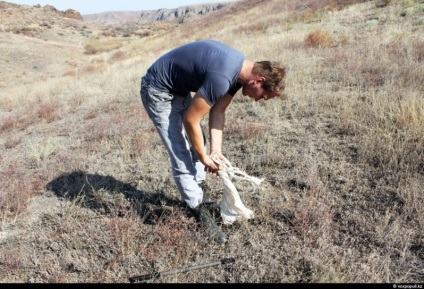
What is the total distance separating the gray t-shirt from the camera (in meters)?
2.15

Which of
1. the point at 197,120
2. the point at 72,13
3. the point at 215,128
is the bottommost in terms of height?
the point at 215,128

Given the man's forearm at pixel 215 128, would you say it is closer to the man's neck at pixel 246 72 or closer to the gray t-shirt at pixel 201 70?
the gray t-shirt at pixel 201 70

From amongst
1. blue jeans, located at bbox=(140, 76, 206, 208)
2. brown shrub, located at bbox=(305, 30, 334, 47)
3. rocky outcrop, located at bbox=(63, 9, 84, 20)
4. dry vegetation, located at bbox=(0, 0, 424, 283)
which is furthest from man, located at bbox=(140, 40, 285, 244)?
rocky outcrop, located at bbox=(63, 9, 84, 20)

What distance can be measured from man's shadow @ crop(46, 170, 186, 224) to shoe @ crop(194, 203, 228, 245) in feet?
1.12

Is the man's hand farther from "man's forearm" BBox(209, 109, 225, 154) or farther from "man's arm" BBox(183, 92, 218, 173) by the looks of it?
"man's forearm" BBox(209, 109, 225, 154)

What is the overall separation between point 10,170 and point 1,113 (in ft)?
19.2

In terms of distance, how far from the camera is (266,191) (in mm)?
3268

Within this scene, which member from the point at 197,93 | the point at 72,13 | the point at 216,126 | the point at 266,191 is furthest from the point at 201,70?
the point at 72,13

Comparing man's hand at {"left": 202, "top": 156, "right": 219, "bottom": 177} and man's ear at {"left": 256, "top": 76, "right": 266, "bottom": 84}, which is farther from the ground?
man's ear at {"left": 256, "top": 76, "right": 266, "bottom": 84}

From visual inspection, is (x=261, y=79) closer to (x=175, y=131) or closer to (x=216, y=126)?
(x=216, y=126)

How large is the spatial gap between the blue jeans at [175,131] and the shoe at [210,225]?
8 cm

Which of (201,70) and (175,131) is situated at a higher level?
(201,70)

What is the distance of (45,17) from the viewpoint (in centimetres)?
4831

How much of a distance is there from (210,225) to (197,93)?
1259 mm
